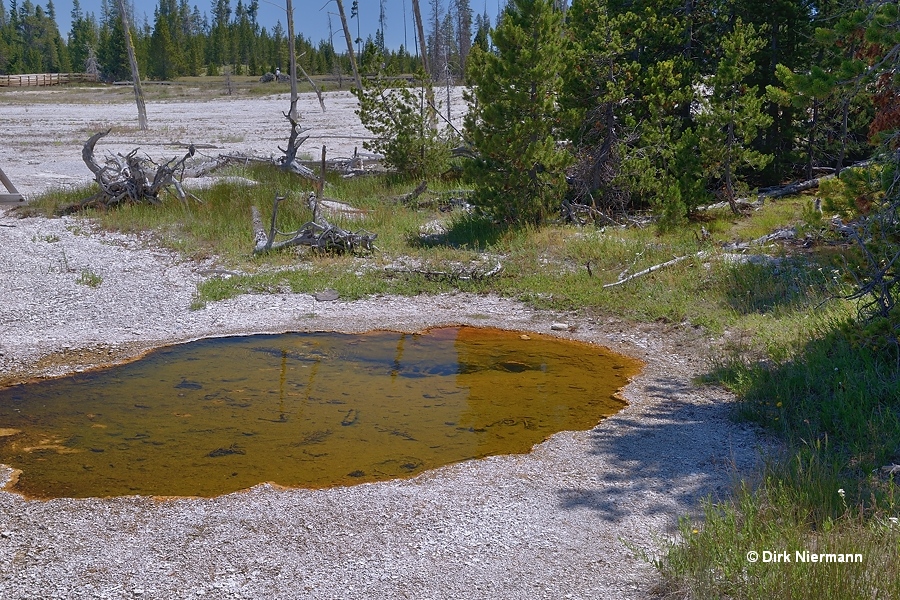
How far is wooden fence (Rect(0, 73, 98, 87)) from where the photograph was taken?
61.7 m

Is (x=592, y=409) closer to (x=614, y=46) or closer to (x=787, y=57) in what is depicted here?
(x=614, y=46)

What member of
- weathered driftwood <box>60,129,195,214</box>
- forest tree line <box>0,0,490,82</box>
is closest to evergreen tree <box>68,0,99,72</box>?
forest tree line <box>0,0,490,82</box>

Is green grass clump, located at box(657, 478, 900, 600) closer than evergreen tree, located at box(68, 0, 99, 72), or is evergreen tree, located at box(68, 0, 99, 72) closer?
green grass clump, located at box(657, 478, 900, 600)

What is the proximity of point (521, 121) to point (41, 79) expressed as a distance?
215ft

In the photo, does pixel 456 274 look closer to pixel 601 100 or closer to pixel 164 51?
pixel 601 100

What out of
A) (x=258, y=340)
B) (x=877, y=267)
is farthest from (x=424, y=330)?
(x=877, y=267)

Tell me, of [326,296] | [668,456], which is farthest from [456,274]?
[668,456]

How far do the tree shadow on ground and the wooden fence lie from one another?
65.6 m

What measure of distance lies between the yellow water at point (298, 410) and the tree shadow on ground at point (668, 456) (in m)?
0.49

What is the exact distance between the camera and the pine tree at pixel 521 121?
472 inches

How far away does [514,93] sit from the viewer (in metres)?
12.2

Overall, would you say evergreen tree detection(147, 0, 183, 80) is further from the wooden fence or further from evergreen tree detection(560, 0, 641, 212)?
evergreen tree detection(560, 0, 641, 212)

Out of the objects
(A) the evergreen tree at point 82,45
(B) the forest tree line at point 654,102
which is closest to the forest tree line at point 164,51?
(A) the evergreen tree at point 82,45

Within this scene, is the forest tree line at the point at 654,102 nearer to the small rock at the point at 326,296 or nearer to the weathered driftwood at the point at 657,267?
the weathered driftwood at the point at 657,267
